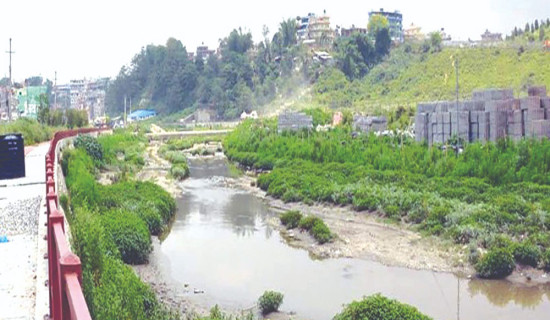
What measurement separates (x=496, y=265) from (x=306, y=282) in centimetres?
458

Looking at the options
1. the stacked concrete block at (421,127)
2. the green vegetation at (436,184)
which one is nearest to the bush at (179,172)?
the green vegetation at (436,184)

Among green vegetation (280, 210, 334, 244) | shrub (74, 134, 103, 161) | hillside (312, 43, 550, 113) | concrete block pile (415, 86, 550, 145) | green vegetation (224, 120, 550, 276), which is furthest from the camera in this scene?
hillside (312, 43, 550, 113)

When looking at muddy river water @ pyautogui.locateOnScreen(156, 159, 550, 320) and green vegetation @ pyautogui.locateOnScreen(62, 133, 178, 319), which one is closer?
green vegetation @ pyautogui.locateOnScreen(62, 133, 178, 319)

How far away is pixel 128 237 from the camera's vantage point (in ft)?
54.6

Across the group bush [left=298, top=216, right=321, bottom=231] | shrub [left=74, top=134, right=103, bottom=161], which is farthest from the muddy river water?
shrub [left=74, top=134, right=103, bottom=161]

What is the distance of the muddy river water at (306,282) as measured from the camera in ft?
→ 45.6

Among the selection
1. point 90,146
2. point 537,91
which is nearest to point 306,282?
point 537,91

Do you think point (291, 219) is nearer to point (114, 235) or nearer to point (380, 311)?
point (114, 235)

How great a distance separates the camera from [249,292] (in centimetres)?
1479

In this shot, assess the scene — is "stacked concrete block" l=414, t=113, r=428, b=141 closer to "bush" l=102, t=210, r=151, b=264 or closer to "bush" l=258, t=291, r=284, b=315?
"bush" l=102, t=210, r=151, b=264

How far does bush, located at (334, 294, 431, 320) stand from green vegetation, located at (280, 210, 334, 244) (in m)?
8.51

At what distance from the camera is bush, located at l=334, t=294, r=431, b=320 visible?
10477mm

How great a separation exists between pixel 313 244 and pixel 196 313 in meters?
7.10

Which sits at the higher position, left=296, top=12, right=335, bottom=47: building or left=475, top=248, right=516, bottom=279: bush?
left=296, top=12, right=335, bottom=47: building
